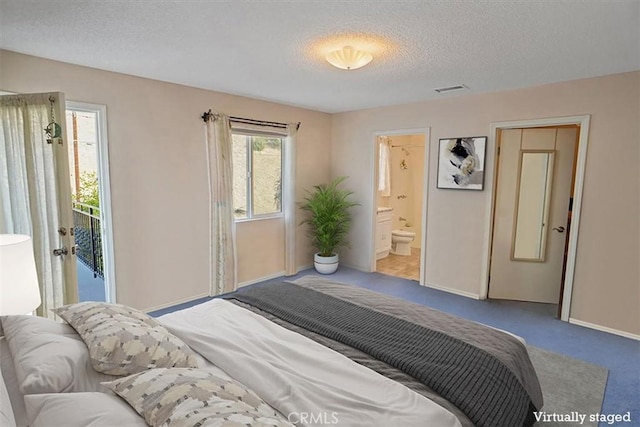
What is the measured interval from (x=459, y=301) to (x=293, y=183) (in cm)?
266

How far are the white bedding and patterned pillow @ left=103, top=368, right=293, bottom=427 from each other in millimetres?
137

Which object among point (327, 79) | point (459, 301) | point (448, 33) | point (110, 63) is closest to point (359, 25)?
point (448, 33)

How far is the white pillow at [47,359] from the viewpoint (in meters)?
1.21

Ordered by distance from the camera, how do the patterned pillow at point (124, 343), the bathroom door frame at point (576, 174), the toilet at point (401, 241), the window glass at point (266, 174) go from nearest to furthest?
the patterned pillow at point (124, 343), the bathroom door frame at point (576, 174), the window glass at point (266, 174), the toilet at point (401, 241)

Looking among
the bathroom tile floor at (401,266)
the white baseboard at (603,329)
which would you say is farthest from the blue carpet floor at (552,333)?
the bathroom tile floor at (401,266)

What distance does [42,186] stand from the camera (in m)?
2.51

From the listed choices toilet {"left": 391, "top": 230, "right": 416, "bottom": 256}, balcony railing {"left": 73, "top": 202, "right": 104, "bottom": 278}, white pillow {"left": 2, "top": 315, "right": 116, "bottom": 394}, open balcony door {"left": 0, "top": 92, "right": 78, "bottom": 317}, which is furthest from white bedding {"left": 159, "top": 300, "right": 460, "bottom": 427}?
toilet {"left": 391, "top": 230, "right": 416, "bottom": 256}

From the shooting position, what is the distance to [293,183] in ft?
16.2

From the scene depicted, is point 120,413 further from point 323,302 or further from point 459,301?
point 459,301

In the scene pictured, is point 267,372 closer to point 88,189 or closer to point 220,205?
point 220,205

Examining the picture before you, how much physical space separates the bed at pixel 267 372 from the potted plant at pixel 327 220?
2.96 metres

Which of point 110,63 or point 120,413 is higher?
point 110,63

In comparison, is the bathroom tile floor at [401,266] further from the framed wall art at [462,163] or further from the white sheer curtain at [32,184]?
the white sheer curtain at [32,184]

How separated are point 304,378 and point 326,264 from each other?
3679mm
